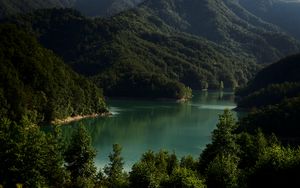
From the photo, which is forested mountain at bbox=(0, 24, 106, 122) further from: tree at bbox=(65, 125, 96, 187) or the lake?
tree at bbox=(65, 125, 96, 187)

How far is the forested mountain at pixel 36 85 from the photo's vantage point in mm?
140738

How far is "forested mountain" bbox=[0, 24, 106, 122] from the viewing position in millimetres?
140738

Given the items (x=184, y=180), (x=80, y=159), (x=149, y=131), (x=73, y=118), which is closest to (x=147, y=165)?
(x=184, y=180)

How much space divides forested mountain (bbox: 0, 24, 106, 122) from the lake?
6.76m

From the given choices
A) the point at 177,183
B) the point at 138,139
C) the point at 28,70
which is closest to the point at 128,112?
the point at 28,70

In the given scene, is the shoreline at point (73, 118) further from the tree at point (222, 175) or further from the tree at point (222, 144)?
the tree at point (222, 175)

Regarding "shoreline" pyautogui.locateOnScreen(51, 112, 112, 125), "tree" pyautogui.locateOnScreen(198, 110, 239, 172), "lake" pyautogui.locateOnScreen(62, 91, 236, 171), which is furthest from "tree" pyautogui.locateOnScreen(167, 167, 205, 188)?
"shoreline" pyautogui.locateOnScreen(51, 112, 112, 125)

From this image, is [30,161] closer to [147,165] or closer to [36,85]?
[147,165]

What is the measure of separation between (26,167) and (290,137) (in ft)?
211

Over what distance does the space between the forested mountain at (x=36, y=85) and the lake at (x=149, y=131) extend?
6758mm

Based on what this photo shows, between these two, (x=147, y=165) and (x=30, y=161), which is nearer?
(x=147, y=165)

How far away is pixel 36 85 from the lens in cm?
15688

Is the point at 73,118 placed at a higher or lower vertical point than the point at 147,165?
lower

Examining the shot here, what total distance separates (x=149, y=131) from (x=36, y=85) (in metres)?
35.0
